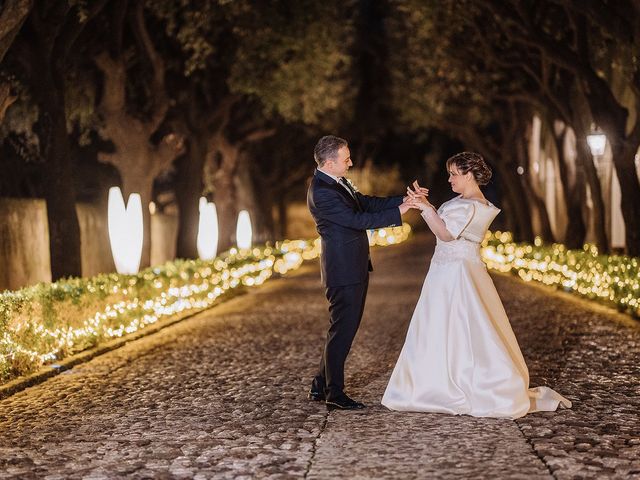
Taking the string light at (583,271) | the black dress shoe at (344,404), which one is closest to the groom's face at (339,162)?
the black dress shoe at (344,404)

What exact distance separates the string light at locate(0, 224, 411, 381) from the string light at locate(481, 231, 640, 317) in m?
6.59

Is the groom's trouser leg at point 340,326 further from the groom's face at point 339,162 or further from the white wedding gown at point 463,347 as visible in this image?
the groom's face at point 339,162

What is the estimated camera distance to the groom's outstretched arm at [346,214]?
820 cm

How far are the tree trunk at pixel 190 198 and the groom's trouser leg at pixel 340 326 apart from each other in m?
15.7

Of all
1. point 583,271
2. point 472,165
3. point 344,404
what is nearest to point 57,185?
point 344,404

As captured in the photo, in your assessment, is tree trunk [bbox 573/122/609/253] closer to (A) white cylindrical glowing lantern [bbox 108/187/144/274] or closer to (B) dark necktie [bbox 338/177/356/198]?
(A) white cylindrical glowing lantern [bbox 108/187/144/274]

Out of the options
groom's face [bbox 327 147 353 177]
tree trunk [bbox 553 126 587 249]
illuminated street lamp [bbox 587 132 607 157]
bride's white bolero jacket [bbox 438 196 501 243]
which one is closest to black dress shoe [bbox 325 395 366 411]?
bride's white bolero jacket [bbox 438 196 501 243]

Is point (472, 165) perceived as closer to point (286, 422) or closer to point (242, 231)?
point (286, 422)

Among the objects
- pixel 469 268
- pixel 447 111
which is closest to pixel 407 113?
pixel 447 111

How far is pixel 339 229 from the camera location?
27.7ft

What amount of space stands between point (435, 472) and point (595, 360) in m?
5.69

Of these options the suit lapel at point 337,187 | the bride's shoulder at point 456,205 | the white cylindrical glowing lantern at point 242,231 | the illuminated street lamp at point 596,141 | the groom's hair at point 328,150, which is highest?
the illuminated street lamp at point 596,141

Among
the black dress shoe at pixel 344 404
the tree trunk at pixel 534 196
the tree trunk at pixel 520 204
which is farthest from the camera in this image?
the tree trunk at pixel 520 204

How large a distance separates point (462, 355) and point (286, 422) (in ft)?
4.92
